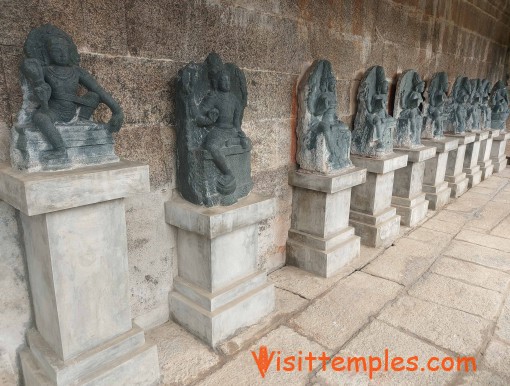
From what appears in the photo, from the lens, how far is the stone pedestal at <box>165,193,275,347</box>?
2449mm

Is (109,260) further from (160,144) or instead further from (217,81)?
(217,81)

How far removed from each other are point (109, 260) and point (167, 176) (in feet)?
2.60

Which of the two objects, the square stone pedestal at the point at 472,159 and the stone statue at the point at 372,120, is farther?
the square stone pedestal at the point at 472,159

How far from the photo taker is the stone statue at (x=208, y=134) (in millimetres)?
2418

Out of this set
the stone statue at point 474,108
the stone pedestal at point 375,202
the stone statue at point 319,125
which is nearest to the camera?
the stone statue at point 319,125

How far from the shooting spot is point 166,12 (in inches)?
92.9

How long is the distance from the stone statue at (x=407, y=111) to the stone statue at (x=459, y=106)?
183 cm

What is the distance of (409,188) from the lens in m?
4.84

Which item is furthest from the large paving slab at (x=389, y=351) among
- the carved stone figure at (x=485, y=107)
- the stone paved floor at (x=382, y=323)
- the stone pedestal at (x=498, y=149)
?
the stone pedestal at (x=498, y=149)

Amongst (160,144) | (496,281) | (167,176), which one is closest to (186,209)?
(167,176)

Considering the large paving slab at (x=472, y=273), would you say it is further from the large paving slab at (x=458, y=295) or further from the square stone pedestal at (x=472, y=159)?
the square stone pedestal at (x=472, y=159)

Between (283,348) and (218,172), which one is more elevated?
(218,172)

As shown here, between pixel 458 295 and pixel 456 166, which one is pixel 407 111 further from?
pixel 458 295

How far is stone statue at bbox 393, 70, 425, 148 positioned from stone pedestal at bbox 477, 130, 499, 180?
11.7 feet
